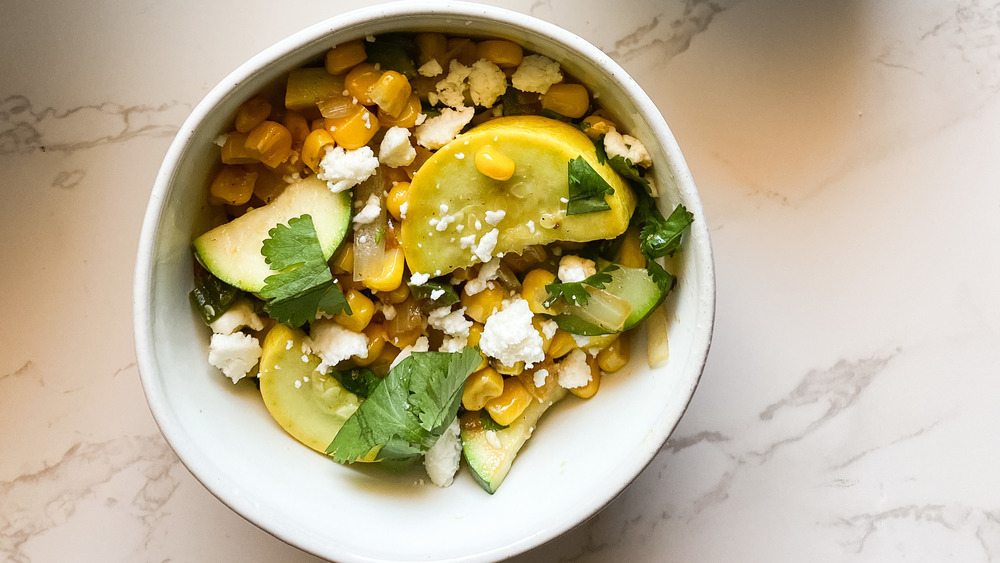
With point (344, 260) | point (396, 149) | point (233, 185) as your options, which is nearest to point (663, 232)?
point (396, 149)

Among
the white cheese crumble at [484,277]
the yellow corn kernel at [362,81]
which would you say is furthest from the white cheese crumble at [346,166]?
the white cheese crumble at [484,277]

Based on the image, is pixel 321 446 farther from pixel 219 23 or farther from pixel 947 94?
pixel 947 94

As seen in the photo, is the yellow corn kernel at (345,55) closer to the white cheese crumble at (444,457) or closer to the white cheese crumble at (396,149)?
the white cheese crumble at (396,149)

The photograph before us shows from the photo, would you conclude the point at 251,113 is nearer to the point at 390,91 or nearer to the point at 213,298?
the point at 390,91

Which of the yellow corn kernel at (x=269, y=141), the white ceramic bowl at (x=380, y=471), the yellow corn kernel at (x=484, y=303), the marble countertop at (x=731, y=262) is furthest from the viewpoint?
the marble countertop at (x=731, y=262)

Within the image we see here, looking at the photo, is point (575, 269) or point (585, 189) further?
point (575, 269)

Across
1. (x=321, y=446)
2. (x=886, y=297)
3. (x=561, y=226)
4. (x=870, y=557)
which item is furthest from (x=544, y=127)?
(x=870, y=557)

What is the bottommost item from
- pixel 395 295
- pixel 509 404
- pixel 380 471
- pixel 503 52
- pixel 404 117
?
pixel 380 471
